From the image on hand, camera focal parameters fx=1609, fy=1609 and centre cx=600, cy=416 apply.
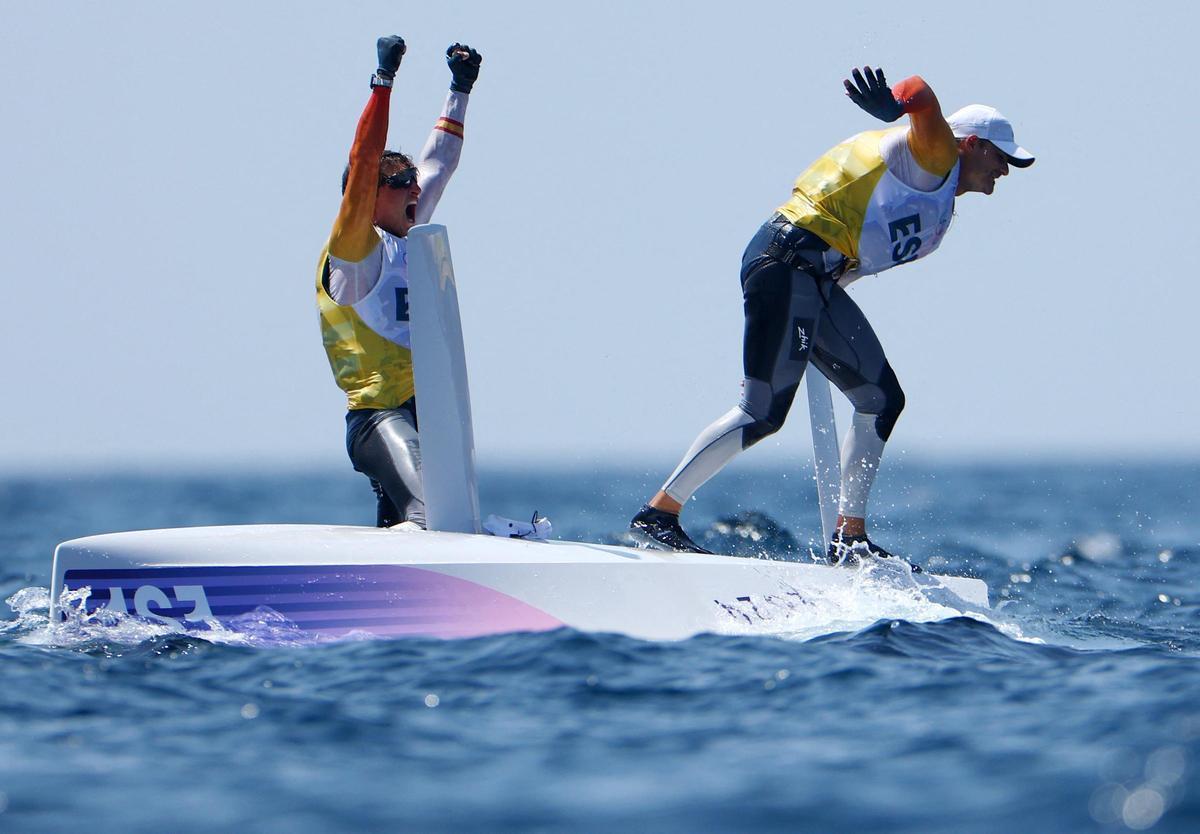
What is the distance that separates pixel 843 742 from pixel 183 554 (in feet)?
8.54

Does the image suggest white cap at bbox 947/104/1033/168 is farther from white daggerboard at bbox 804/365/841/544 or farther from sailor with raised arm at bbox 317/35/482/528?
sailor with raised arm at bbox 317/35/482/528

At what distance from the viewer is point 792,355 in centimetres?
598

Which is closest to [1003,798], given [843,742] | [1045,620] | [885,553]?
[843,742]

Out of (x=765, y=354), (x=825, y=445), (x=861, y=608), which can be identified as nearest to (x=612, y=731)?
(x=861, y=608)

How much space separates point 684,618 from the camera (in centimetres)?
545

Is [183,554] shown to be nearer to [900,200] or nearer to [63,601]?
[63,601]

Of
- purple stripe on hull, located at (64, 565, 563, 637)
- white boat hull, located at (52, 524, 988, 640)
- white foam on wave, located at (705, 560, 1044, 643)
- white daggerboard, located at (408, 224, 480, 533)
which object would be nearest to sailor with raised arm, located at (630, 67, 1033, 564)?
white foam on wave, located at (705, 560, 1044, 643)

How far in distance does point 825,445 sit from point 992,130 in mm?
1448

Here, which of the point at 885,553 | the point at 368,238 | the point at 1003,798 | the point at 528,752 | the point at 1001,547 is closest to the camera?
the point at 1003,798

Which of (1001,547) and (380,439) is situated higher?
(380,439)

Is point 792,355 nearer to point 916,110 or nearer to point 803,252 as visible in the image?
point 803,252

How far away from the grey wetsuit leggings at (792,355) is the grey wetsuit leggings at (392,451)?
95 centimetres

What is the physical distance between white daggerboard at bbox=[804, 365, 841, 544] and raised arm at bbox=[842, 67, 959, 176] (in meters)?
1.15

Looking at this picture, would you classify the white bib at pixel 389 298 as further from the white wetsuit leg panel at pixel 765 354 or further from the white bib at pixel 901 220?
the white bib at pixel 901 220
